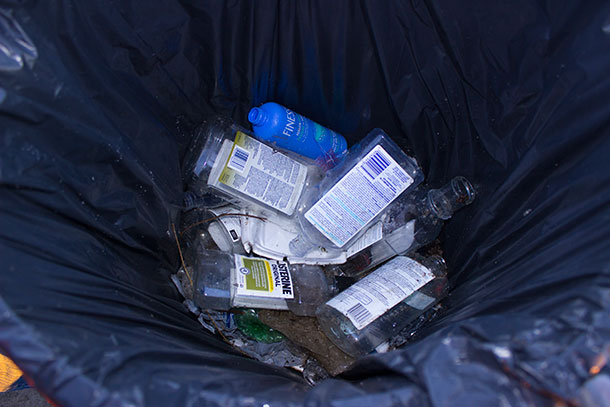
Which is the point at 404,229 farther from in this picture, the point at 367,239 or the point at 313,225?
the point at 313,225

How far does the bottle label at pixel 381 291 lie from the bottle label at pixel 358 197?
118 mm

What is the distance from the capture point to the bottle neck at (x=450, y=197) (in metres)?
1.10

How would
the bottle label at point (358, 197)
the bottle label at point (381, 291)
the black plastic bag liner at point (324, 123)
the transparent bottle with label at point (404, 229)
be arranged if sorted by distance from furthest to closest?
the transparent bottle with label at point (404, 229) → the bottle label at point (358, 197) → the bottle label at point (381, 291) → the black plastic bag liner at point (324, 123)

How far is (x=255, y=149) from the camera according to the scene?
1116mm

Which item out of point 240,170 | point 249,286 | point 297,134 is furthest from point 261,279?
point 297,134

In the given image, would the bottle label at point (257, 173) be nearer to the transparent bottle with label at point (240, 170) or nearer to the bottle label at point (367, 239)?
the transparent bottle with label at point (240, 170)

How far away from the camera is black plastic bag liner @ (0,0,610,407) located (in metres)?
0.62

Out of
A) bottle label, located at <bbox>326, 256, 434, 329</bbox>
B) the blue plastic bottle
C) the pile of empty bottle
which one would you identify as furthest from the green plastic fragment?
the blue plastic bottle

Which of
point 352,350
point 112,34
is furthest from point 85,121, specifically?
point 352,350

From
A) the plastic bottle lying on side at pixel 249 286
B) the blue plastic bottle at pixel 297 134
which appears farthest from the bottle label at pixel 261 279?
the blue plastic bottle at pixel 297 134

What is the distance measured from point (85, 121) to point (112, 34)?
186mm

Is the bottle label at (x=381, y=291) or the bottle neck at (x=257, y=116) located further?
the bottle neck at (x=257, y=116)

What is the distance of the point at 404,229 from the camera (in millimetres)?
1182

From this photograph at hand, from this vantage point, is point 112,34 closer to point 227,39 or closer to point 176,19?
point 176,19
